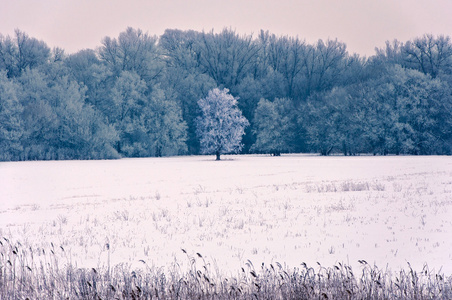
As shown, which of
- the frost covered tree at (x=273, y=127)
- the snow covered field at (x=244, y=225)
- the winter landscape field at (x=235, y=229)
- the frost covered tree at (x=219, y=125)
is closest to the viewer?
the winter landscape field at (x=235, y=229)

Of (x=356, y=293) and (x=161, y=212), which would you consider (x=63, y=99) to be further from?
(x=356, y=293)

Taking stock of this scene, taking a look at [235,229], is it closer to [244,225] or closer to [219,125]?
[244,225]

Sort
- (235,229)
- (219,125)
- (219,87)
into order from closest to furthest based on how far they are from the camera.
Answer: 1. (235,229)
2. (219,125)
3. (219,87)

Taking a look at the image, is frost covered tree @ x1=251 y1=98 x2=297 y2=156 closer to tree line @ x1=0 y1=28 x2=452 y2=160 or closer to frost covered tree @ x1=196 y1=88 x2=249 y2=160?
tree line @ x1=0 y1=28 x2=452 y2=160

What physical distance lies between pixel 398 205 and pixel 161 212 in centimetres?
971

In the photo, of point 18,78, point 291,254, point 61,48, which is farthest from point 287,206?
point 61,48

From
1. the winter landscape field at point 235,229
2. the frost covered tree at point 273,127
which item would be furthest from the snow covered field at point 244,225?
the frost covered tree at point 273,127

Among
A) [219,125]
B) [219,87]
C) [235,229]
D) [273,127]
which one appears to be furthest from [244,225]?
[219,87]

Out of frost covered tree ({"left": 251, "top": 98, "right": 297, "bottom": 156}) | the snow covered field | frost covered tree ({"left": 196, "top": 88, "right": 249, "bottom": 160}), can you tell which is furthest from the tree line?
the snow covered field

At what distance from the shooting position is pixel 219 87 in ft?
276

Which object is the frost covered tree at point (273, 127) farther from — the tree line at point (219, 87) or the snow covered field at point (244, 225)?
the snow covered field at point (244, 225)

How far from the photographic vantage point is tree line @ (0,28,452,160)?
229 feet

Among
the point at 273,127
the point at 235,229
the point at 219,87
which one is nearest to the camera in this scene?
the point at 235,229

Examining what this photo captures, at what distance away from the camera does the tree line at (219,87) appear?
229 feet
